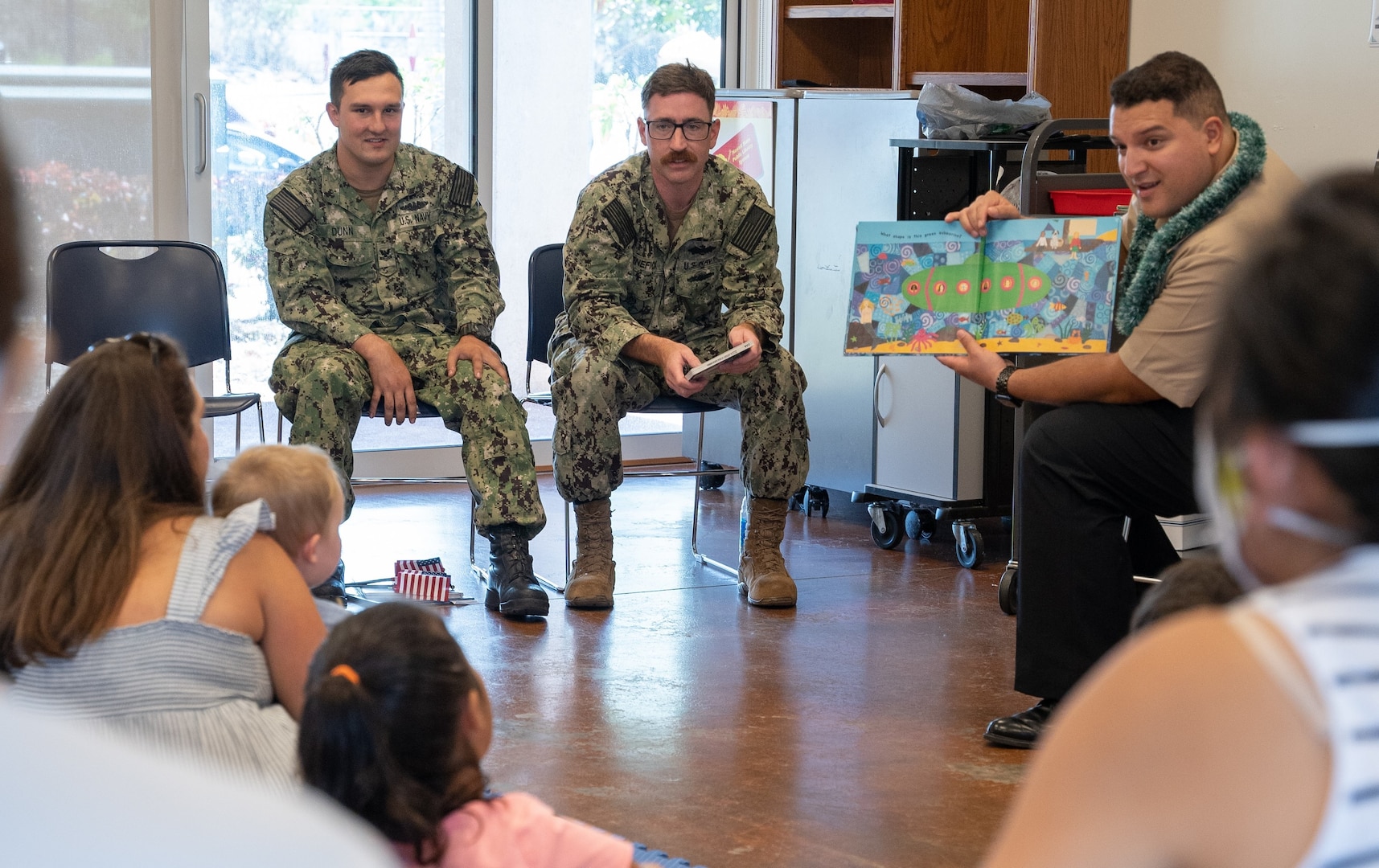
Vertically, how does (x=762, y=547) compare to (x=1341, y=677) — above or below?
below

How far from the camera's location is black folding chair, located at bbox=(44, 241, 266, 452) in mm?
4164

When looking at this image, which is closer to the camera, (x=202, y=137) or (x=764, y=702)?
(x=764, y=702)

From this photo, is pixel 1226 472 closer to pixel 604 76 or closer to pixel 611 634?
pixel 611 634

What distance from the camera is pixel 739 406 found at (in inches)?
155

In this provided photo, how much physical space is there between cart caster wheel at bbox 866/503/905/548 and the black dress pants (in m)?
1.80

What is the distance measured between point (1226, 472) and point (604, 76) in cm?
551

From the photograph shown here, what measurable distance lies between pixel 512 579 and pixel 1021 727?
1.42 meters

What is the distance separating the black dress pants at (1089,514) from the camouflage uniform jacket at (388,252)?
175 cm

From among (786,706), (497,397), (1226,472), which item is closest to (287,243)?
(497,397)

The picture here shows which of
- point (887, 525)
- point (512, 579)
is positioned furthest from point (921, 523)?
point (512, 579)

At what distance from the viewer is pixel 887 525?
458 centimetres

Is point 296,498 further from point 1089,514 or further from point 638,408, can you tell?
point 638,408

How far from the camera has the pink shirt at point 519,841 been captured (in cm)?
136

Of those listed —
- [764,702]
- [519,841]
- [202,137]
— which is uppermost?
[202,137]
